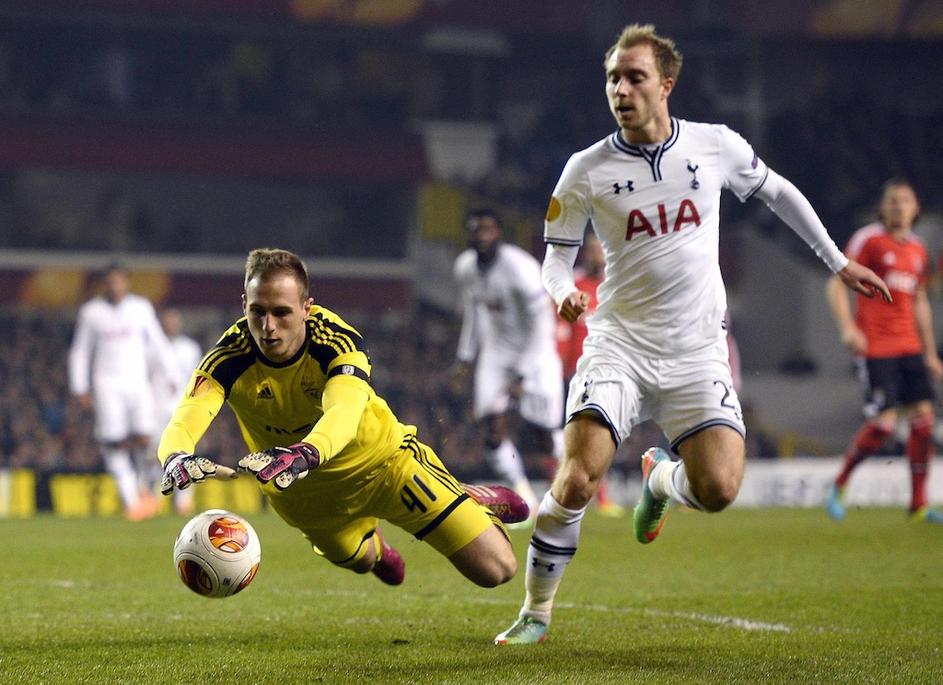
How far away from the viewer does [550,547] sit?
594 cm

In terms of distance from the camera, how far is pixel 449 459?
65.2 ft

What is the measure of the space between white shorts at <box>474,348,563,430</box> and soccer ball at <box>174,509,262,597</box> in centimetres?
698

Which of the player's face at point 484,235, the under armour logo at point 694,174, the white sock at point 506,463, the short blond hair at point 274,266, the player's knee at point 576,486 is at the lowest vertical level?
the white sock at point 506,463

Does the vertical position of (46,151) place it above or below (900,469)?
above

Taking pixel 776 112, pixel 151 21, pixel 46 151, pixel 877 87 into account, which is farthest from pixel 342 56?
pixel 877 87

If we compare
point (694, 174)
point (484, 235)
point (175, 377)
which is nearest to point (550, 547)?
point (694, 174)

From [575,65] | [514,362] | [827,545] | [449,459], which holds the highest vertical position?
[575,65]

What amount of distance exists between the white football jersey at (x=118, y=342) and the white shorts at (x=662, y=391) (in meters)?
9.57

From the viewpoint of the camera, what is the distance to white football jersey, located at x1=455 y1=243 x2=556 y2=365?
12.2 meters

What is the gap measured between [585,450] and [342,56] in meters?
25.5

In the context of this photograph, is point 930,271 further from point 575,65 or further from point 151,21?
point 151,21

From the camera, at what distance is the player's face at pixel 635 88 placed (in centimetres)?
589

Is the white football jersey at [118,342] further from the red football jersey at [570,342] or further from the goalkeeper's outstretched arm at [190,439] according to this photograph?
the goalkeeper's outstretched arm at [190,439]

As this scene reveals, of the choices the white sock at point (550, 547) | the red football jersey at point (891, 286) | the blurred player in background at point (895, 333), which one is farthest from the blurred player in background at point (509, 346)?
the white sock at point (550, 547)
